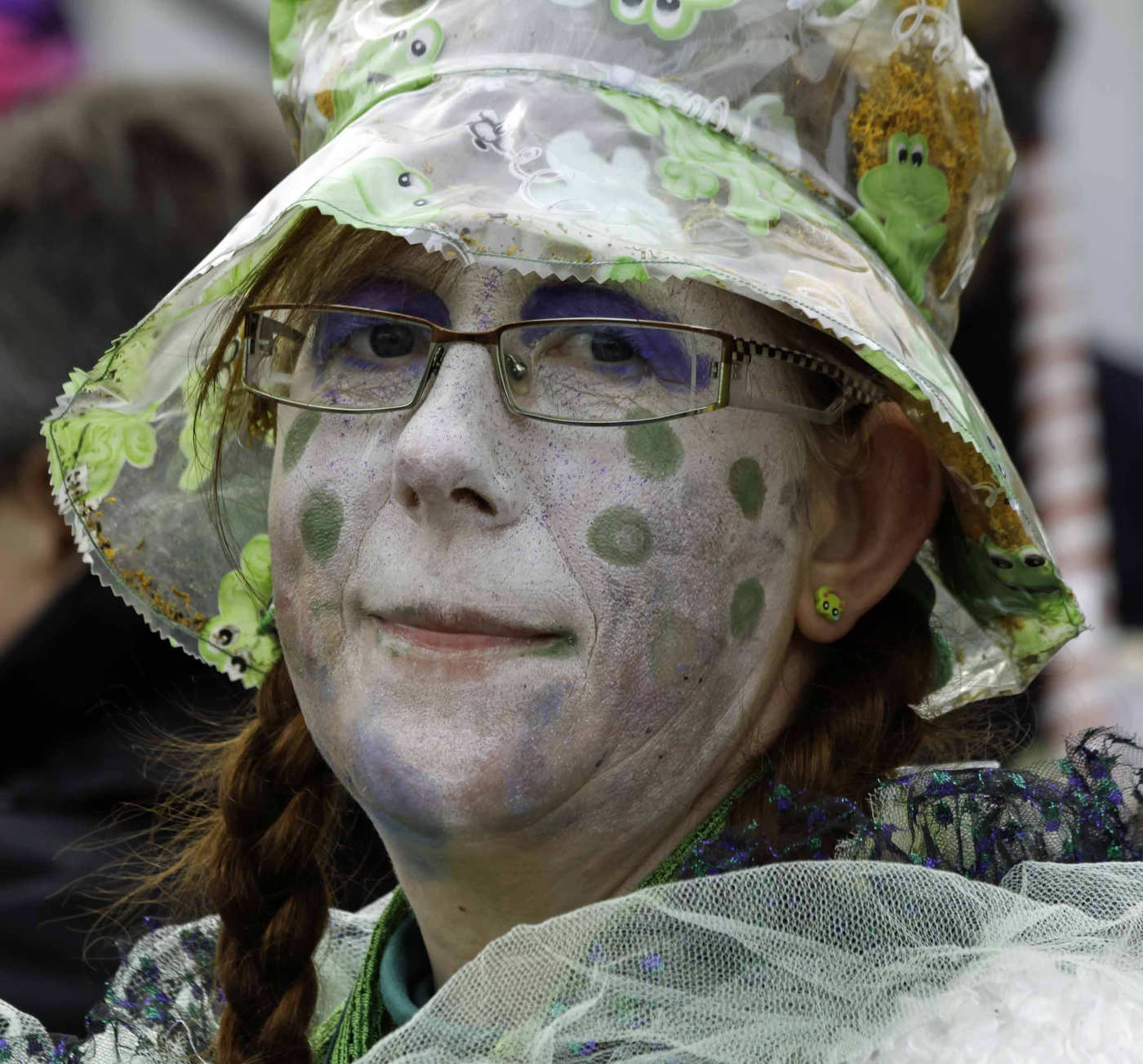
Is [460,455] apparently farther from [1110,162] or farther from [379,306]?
[1110,162]

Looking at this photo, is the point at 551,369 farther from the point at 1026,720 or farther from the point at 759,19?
the point at 1026,720

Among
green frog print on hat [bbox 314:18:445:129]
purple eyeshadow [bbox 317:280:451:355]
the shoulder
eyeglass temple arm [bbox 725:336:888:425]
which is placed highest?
green frog print on hat [bbox 314:18:445:129]

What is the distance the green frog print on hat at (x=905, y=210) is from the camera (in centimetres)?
204

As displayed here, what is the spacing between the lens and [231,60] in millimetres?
5574

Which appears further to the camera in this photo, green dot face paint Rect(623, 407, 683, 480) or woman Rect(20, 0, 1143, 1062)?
green dot face paint Rect(623, 407, 683, 480)

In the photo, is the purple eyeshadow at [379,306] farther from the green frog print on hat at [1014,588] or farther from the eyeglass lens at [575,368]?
the green frog print on hat at [1014,588]

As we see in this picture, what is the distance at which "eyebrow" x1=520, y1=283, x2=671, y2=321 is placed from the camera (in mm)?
1867

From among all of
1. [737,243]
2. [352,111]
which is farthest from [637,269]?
[352,111]

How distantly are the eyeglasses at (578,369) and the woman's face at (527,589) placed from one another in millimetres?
22

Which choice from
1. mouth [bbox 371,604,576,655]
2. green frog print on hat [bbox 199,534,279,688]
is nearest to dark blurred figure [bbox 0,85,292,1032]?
green frog print on hat [bbox 199,534,279,688]

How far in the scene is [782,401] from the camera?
1.96 metres

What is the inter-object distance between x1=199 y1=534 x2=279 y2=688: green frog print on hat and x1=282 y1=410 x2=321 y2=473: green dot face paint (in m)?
0.44

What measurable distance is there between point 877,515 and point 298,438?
0.74 meters

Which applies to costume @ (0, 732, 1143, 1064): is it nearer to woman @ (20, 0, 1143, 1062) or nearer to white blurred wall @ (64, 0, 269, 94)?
woman @ (20, 0, 1143, 1062)
